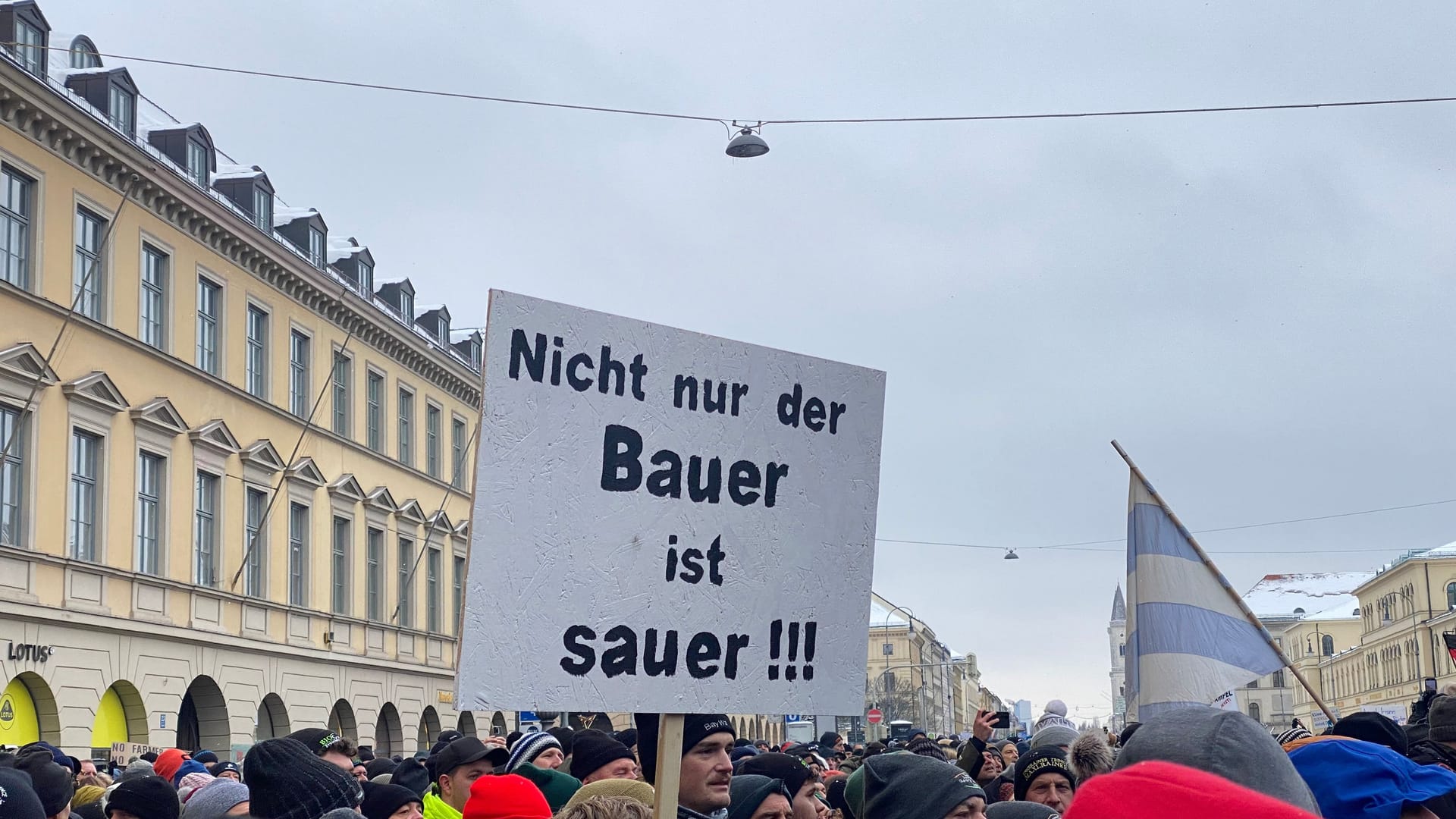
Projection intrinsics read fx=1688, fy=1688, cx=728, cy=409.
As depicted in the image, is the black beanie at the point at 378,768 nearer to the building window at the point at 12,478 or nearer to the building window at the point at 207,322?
the building window at the point at 12,478

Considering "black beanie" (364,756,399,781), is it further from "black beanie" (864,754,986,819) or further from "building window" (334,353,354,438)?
"building window" (334,353,354,438)

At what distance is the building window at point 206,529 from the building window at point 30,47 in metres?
8.97

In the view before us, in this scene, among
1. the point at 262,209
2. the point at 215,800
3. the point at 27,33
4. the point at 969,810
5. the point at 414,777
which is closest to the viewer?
the point at 969,810

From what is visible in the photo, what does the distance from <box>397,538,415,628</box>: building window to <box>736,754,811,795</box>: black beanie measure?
38437mm

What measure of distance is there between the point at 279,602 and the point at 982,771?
3013cm

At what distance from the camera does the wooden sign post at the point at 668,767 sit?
4336 millimetres

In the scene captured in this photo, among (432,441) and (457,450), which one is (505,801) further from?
(457,450)

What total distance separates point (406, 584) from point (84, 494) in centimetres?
1647

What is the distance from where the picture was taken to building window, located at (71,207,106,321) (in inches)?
1150

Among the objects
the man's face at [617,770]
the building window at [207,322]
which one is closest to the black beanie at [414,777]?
the man's face at [617,770]

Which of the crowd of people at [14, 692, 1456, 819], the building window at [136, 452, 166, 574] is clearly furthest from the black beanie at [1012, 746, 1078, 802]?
the building window at [136, 452, 166, 574]

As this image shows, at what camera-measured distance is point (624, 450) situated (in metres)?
4.76

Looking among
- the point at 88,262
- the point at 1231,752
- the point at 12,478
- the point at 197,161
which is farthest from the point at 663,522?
the point at 197,161

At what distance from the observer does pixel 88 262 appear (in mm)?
29734
